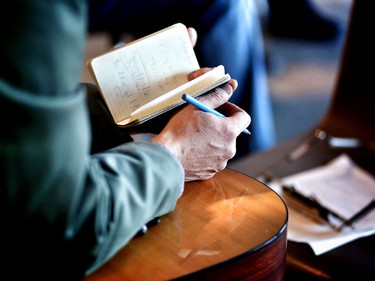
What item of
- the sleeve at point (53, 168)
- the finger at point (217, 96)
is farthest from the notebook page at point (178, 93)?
the sleeve at point (53, 168)

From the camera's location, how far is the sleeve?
1.90ft

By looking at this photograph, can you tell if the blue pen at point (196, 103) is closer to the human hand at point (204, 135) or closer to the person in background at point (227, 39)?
the human hand at point (204, 135)

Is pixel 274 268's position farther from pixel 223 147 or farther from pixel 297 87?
pixel 297 87

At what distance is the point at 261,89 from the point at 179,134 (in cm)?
101

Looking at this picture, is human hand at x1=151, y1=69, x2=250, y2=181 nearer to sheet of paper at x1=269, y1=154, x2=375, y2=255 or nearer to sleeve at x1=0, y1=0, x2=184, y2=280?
sleeve at x1=0, y1=0, x2=184, y2=280

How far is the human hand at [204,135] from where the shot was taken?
2.72 ft

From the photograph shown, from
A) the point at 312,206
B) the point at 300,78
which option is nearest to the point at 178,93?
the point at 312,206

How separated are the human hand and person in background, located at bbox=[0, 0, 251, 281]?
0.06m

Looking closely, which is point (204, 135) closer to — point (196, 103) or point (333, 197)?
point (196, 103)

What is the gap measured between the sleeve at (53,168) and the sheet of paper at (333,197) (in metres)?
0.44

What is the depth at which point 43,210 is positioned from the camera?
619 millimetres

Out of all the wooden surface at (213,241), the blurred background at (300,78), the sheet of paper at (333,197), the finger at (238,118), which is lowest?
the blurred background at (300,78)

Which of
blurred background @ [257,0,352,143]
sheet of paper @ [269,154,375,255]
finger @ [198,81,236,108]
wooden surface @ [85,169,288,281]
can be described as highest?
finger @ [198,81,236,108]

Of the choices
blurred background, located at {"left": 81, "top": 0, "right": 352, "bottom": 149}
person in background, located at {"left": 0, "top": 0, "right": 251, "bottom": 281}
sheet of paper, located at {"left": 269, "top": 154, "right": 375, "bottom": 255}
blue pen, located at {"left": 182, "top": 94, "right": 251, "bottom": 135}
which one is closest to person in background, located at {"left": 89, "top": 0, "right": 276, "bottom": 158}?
sheet of paper, located at {"left": 269, "top": 154, "right": 375, "bottom": 255}
